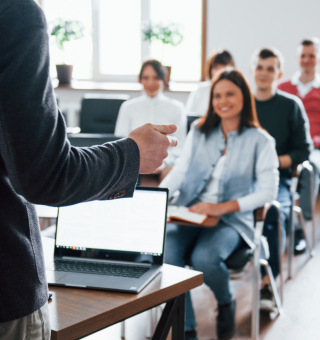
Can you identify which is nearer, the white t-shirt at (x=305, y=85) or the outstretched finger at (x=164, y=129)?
the outstretched finger at (x=164, y=129)

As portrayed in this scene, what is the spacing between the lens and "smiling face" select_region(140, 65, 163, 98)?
361cm

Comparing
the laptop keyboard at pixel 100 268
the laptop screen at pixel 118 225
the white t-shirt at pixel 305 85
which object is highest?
the white t-shirt at pixel 305 85

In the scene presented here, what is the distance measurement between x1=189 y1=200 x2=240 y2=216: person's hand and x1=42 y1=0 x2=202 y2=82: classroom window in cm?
339

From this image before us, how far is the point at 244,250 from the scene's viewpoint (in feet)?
6.70

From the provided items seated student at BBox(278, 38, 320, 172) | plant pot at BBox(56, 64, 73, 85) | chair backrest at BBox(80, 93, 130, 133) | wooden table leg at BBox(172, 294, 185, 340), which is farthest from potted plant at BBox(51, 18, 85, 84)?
wooden table leg at BBox(172, 294, 185, 340)

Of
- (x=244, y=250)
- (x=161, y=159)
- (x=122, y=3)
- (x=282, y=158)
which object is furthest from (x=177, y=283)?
(x=122, y=3)

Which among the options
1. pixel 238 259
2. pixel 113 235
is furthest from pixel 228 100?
pixel 113 235

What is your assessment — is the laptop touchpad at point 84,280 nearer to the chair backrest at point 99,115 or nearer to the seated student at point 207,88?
the chair backrest at point 99,115

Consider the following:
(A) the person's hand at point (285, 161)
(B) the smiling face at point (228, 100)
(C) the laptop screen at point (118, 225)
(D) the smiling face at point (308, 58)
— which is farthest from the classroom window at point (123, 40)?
(C) the laptop screen at point (118, 225)

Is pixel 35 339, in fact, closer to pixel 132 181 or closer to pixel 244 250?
pixel 132 181

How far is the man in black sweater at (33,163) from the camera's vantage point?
565 millimetres

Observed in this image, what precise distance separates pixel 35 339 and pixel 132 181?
0.28 metres

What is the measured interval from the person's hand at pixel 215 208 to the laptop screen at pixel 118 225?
0.79 m

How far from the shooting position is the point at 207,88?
13.8 ft
